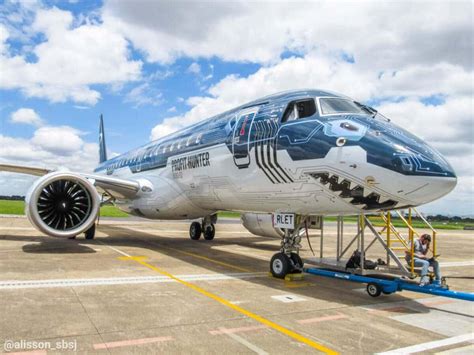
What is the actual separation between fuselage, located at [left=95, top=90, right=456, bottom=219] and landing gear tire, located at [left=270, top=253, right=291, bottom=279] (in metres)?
1.14

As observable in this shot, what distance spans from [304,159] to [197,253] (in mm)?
6859

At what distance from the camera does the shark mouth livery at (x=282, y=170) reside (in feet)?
21.8

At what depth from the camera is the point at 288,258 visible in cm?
892

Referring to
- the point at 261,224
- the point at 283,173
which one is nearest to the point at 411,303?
the point at 283,173

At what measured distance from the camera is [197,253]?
1323cm

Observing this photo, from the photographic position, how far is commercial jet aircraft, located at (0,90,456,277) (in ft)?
21.8

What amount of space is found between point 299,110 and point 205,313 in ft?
15.1

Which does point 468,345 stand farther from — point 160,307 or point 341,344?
point 160,307

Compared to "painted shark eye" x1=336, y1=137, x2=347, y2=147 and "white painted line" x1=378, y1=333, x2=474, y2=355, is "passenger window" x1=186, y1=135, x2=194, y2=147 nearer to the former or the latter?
"painted shark eye" x1=336, y1=137, x2=347, y2=147

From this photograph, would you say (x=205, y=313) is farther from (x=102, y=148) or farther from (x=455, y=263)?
(x=102, y=148)

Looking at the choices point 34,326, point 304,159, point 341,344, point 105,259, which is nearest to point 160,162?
point 105,259

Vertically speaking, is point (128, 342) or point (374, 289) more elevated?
point (374, 289)

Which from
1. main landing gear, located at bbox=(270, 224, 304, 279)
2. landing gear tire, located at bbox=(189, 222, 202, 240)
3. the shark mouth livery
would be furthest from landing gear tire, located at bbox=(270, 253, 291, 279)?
landing gear tire, located at bbox=(189, 222, 202, 240)

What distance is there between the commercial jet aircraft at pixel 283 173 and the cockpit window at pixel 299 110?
24 mm
